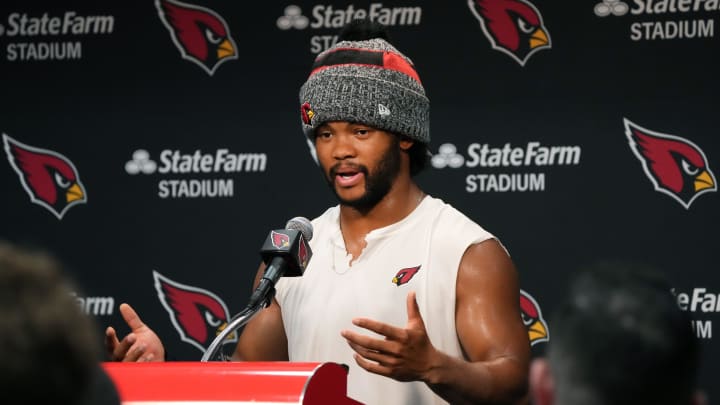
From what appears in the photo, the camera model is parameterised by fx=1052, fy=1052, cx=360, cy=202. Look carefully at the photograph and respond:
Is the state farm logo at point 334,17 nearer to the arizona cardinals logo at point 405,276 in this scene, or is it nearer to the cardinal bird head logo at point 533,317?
the cardinal bird head logo at point 533,317

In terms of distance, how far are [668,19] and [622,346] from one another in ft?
9.53

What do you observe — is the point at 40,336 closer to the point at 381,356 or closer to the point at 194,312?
the point at 381,356

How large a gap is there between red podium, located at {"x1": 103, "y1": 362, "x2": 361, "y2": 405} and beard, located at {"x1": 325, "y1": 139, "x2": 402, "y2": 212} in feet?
3.06

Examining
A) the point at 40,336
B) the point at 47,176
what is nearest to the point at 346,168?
the point at 40,336

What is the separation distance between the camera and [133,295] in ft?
12.6

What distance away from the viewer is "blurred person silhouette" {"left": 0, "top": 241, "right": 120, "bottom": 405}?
0.81 meters

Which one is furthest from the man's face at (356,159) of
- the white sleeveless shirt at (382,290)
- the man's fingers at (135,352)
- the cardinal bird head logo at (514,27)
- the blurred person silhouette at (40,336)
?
the blurred person silhouette at (40,336)

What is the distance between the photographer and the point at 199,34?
12.8ft

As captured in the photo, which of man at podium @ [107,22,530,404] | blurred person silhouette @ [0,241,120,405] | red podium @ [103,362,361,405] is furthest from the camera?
man at podium @ [107,22,530,404]

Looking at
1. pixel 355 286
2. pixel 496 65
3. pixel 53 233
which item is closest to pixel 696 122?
pixel 496 65

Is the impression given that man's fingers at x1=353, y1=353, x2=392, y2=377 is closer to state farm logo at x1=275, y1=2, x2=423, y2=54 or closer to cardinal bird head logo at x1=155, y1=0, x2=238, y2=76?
state farm logo at x1=275, y1=2, x2=423, y2=54

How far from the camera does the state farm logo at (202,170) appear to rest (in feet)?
12.5

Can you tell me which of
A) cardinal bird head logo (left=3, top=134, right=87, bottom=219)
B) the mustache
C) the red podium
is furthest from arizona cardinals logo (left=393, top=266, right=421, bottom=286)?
cardinal bird head logo (left=3, top=134, right=87, bottom=219)

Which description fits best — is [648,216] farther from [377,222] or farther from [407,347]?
[407,347]
